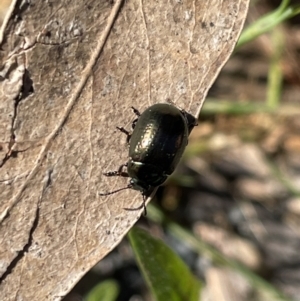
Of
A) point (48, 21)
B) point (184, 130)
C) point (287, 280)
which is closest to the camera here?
point (48, 21)

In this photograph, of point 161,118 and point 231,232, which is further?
point 231,232

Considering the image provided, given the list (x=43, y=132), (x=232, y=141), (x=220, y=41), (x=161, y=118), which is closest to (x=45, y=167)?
(x=43, y=132)

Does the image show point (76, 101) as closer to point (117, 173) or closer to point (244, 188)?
point (117, 173)

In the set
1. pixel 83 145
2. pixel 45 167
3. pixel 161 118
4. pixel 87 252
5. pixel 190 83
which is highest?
pixel 190 83

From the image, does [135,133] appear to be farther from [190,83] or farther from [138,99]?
[190,83]

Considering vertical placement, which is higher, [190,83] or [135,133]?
[190,83]

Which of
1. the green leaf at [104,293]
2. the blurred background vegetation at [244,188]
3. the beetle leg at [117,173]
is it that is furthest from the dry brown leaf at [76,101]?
the blurred background vegetation at [244,188]

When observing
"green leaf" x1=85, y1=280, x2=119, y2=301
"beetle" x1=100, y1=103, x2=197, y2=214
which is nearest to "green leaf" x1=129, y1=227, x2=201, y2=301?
"beetle" x1=100, y1=103, x2=197, y2=214

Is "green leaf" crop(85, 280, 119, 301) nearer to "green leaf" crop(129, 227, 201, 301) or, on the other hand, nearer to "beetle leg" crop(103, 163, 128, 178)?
"green leaf" crop(129, 227, 201, 301)
